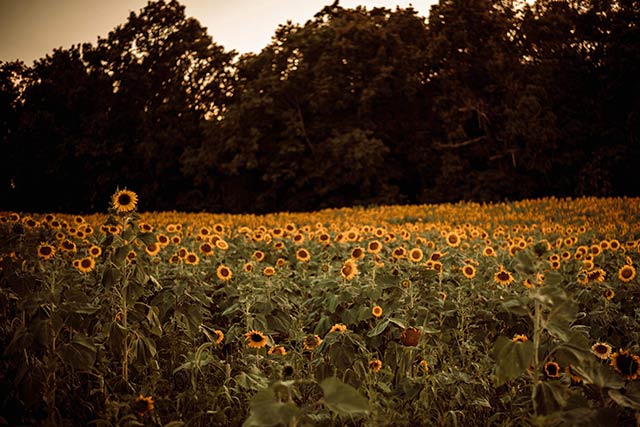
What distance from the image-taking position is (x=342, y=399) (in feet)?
4.63

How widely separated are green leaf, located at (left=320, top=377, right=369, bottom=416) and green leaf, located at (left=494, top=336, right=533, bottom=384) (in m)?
0.49

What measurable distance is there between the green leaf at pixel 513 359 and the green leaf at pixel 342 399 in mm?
495

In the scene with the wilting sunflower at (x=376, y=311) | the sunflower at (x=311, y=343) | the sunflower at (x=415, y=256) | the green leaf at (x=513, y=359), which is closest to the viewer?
the green leaf at (x=513, y=359)

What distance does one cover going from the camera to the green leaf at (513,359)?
1.63m

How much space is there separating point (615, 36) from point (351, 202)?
1226 centimetres

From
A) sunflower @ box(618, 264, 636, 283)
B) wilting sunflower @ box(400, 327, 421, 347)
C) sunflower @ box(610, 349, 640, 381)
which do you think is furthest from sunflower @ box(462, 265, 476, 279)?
sunflower @ box(610, 349, 640, 381)

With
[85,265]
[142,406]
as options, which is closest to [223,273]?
[85,265]

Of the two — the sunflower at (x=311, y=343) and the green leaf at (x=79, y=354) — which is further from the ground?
the green leaf at (x=79, y=354)

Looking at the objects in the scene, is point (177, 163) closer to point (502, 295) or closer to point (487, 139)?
point (487, 139)

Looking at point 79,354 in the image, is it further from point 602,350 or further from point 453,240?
point 453,240

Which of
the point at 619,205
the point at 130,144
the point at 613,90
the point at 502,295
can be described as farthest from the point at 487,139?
the point at 502,295

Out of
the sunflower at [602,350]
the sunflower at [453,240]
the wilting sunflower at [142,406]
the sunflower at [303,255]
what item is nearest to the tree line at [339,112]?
the sunflower at [453,240]

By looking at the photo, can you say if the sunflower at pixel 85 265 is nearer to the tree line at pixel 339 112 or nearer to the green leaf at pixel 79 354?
the green leaf at pixel 79 354

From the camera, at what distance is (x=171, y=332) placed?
122 inches
